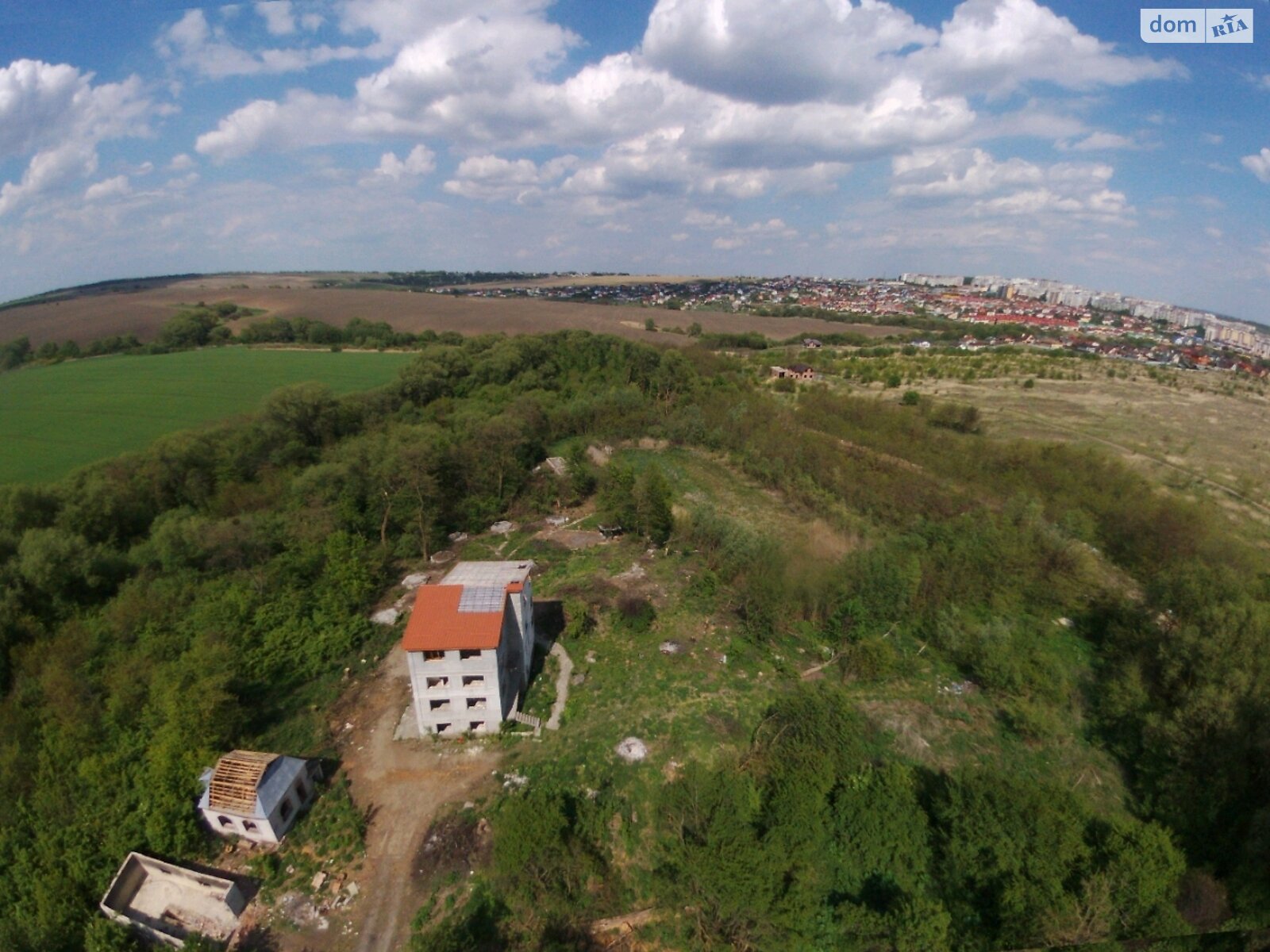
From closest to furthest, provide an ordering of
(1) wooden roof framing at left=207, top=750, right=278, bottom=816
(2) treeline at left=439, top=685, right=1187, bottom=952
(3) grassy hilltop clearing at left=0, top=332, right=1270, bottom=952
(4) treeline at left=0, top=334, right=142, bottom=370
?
1. (2) treeline at left=439, top=685, right=1187, bottom=952
2. (3) grassy hilltop clearing at left=0, top=332, right=1270, bottom=952
3. (1) wooden roof framing at left=207, top=750, right=278, bottom=816
4. (4) treeline at left=0, top=334, right=142, bottom=370

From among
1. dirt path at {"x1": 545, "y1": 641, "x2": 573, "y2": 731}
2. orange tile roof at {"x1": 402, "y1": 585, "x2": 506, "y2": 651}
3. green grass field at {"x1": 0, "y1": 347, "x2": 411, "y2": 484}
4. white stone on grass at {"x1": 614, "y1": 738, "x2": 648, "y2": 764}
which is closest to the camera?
orange tile roof at {"x1": 402, "y1": 585, "x2": 506, "y2": 651}

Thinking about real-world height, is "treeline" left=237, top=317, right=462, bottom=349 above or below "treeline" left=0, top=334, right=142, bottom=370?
above

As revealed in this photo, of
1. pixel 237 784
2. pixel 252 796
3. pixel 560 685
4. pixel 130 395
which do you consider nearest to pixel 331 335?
pixel 130 395

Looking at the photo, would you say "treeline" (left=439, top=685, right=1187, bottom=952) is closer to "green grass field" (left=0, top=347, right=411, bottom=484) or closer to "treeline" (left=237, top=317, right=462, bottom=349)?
"green grass field" (left=0, top=347, right=411, bottom=484)

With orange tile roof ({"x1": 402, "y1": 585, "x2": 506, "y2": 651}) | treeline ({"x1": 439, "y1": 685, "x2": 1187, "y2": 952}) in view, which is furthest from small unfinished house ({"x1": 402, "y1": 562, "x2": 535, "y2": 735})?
treeline ({"x1": 439, "y1": 685, "x2": 1187, "y2": 952})

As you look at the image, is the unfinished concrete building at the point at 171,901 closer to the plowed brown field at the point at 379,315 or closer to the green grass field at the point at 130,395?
the green grass field at the point at 130,395

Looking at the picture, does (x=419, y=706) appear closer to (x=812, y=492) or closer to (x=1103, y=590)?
(x=812, y=492)
